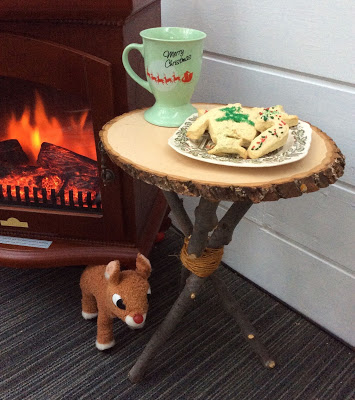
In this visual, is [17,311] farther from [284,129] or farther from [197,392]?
[284,129]

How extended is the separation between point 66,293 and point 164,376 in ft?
1.35

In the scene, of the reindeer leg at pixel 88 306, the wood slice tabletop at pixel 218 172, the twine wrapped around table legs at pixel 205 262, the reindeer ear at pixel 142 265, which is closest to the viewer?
the wood slice tabletop at pixel 218 172

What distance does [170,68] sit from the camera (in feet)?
2.61

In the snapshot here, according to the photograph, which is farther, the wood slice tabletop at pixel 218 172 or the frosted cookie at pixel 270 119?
the frosted cookie at pixel 270 119

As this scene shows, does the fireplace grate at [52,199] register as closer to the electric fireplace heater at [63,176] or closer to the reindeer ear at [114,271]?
the electric fireplace heater at [63,176]

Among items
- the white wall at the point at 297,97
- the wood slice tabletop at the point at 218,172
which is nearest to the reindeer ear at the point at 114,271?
the wood slice tabletop at the point at 218,172

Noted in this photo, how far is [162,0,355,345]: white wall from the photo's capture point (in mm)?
899

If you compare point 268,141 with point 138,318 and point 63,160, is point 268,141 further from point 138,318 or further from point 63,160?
point 63,160

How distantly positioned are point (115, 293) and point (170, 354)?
0.76 feet

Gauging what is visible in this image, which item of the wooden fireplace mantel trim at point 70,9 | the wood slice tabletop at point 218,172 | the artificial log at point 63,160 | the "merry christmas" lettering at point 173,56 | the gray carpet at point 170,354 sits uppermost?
the wooden fireplace mantel trim at point 70,9

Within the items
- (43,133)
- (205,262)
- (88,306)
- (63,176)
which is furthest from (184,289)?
(43,133)

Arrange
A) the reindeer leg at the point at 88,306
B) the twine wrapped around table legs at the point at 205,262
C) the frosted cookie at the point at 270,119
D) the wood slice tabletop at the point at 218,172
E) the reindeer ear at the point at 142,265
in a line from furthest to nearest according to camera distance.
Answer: the reindeer leg at the point at 88,306 → the reindeer ear at the point at 142,265 → the twine wrapped around table legs at the point at 205,262 → the frosted cookie at the point at 270,119 → the wood slice tabletop at the point at 218,172

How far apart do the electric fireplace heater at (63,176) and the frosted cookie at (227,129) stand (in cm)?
23

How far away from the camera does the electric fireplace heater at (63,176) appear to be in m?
0.91
